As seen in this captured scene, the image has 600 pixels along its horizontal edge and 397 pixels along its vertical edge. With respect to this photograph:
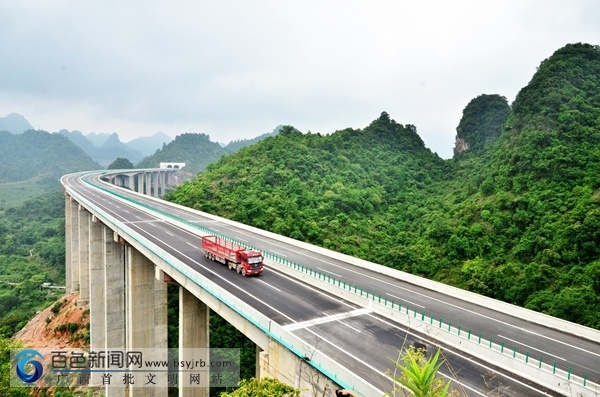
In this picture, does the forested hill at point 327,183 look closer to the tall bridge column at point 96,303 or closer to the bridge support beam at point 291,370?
the tall bridge column at point 96,303

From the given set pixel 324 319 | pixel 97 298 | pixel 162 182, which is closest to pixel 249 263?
pixel 324 319

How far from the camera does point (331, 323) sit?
1869 cm

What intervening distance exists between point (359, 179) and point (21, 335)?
55.2 meters

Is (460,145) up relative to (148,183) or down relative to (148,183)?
up

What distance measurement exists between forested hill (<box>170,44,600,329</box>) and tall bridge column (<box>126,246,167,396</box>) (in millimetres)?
17282

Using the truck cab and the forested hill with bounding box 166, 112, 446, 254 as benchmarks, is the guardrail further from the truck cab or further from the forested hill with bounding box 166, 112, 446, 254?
the forested hill with bounding box 166, 112, 446, 254

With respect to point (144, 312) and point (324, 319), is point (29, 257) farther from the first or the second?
point (324, 319)

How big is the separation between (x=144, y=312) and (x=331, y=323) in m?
23.9

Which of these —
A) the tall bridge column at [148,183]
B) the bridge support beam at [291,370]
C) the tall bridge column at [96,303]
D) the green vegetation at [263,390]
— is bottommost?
the tall bridge column at [96,303]

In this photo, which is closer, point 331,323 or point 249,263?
point 331,323

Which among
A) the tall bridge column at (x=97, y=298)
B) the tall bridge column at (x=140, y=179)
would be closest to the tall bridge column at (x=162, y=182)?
the tall bridge column at (x=140, y=179)

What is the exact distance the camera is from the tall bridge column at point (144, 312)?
3607 centimetres

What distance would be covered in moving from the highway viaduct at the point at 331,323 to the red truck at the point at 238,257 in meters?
0.75

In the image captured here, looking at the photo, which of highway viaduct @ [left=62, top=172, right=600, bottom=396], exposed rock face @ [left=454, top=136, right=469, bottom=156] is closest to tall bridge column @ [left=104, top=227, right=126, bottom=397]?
highway viaduct @ [left=62, top=172, right=600, bottom=396]
